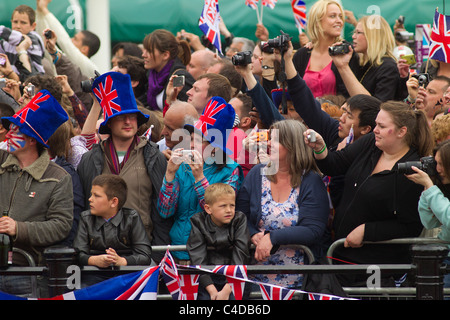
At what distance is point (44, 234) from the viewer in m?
5.54

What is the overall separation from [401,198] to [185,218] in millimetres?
1567

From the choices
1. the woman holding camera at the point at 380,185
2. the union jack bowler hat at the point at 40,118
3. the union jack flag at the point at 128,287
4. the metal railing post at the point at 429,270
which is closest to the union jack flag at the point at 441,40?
the woman holding camera at the point at 380,185

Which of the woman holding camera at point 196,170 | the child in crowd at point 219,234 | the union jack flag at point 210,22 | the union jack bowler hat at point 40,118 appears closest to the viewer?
the child in crowd at point 219,234

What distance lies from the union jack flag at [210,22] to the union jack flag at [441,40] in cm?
242

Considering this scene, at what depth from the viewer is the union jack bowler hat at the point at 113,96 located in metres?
6.05

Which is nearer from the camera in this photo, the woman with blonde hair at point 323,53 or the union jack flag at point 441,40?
the union jack flag at point 441,40

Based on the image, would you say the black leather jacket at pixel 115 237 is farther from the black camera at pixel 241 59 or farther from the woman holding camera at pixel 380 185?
the black camera at pixel 241 59

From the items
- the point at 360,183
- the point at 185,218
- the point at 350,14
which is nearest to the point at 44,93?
the point at 185,218

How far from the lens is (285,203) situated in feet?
18.8

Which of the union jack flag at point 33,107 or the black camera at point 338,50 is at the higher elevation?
the black camera at point 338,50

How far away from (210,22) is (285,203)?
11.8ft

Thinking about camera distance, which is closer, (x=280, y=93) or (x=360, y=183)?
(x=360, y=183)
